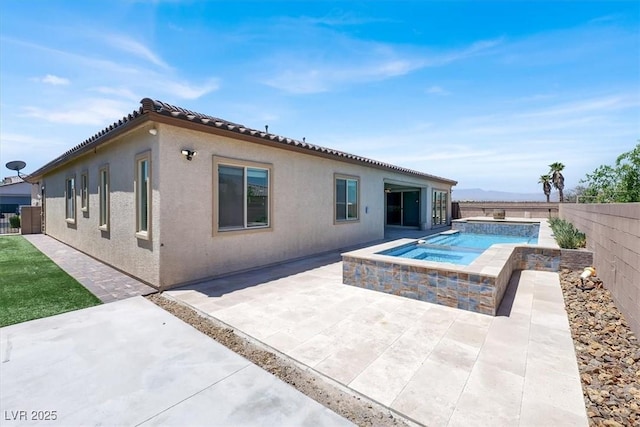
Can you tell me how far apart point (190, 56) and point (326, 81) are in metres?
5.33

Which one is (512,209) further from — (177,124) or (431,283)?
(177,124)

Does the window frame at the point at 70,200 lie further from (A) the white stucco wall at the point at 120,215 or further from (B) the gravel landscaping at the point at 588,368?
(B) the gravel landscaping at the point at 588,368

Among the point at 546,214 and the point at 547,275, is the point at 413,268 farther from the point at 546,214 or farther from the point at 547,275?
the point at 546,214

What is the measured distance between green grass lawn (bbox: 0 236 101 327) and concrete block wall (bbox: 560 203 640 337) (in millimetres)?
9389

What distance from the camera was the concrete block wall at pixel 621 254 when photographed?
4238mm

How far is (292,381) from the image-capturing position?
327 centimetres

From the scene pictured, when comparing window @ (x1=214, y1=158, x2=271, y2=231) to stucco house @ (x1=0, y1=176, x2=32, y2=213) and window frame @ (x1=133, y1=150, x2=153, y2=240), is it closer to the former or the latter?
window frame @ (x1=133, y1=150, x2=153, y2=240)

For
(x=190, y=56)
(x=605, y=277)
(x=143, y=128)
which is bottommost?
(x=605, y=277)

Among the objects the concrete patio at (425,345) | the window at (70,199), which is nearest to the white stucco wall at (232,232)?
the concrete patio at (425,345)

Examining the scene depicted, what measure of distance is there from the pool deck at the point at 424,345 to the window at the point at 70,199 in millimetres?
9618

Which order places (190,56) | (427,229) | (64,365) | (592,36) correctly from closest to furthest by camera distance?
(64,365) → (592,36) → (190,56) → (427,229)

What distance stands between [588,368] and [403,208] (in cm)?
1990

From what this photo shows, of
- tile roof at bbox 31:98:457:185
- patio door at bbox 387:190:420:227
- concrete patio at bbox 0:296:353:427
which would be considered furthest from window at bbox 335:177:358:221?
patio door at bbox 387:190:420:227

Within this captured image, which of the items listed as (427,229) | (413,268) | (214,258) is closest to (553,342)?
(413,268)
